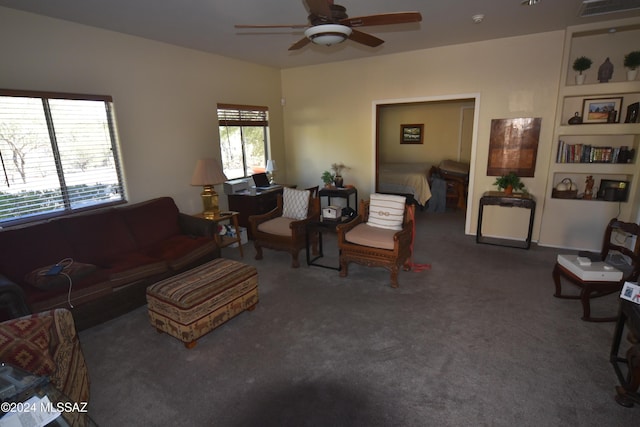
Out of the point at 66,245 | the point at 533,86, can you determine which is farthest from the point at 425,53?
the point at 66,245

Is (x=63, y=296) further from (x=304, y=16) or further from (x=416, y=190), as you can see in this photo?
(x=416, y=190)

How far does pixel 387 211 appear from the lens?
152 inches

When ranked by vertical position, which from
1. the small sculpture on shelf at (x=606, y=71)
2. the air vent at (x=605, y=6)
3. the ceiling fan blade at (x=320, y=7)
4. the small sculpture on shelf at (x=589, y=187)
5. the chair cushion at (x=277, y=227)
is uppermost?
the air vent at (x=605, y=6)

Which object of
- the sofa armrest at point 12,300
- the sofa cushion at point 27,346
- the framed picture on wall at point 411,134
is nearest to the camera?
the sofa cushion at point 27,346

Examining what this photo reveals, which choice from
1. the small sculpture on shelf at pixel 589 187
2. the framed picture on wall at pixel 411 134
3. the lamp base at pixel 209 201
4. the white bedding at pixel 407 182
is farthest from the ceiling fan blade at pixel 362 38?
the framed picture on wall at pixel 411 134

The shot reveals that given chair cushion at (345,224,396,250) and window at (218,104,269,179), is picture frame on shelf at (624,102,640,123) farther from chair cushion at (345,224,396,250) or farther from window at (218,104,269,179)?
window at (218,104,269,179)

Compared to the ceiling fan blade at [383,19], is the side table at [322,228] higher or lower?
lower

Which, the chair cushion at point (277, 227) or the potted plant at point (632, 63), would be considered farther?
the chair cushion at point (277, 227)

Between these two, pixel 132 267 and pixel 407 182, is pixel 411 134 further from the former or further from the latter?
pixel 132 267

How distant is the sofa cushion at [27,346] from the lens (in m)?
1.73

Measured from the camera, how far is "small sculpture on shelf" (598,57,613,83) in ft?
12.8

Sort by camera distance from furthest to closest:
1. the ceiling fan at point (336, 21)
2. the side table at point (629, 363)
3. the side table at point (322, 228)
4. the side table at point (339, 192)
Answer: the side table at point (339, 192) → the side table at point (322, 228) → the ceiling fan at point (336, 21) → the side table at point (629, 363)

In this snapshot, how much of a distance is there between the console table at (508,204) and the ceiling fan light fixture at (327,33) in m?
3.24

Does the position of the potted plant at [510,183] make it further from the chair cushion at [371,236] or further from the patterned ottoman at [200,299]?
the patterned ottoman at [200,299]
